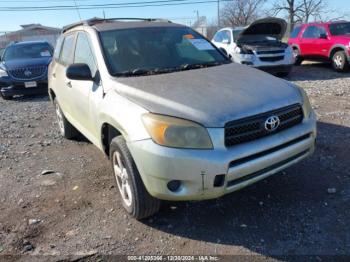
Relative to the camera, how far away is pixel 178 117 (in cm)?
277

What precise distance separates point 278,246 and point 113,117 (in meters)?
1.78

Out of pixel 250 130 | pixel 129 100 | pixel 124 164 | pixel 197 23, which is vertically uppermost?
pixel 129 100

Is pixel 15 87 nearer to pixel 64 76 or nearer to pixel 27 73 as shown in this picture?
pixel 27 73

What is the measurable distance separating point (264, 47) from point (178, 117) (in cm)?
865

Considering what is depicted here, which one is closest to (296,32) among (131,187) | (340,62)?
(340,62)

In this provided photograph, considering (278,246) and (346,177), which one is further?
(346,177)

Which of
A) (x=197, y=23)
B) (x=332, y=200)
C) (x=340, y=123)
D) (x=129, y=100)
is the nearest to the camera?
(x=129, y=100)

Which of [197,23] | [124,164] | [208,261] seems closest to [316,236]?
[208,261]

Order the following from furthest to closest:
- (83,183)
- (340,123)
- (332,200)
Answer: (340,123) < (83,183) < (332,200)

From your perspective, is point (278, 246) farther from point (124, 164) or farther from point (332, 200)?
point (124, 164)

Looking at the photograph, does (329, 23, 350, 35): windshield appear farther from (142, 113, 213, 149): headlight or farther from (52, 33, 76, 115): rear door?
(142, 113, 213, 149): headlight

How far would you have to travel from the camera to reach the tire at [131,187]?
10.0ft

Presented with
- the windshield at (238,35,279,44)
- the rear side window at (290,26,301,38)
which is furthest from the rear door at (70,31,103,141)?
the rear side window at (290,26,301,38)

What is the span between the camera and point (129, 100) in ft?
Answer: 10.2
